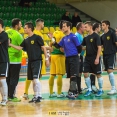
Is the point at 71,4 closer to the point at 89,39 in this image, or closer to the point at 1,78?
the point at 89,39

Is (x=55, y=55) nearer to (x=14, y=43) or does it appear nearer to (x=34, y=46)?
(x=34, y=46)

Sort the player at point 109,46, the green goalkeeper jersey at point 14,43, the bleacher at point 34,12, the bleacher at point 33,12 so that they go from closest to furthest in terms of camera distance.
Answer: the green goalkeeper jersey at point 14,43 < the player at point 109,46 < the bleacher at point 34,12 < the bleacher at point 33,12

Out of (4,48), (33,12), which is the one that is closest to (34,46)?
(4,48)

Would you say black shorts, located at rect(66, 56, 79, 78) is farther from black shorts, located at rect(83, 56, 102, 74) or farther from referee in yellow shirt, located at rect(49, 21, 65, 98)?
black shorts, located at rect(83, 56, 102, 74)

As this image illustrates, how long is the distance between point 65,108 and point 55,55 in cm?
157

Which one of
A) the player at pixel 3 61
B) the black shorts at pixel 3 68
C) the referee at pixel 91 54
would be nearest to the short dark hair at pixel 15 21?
the player at pixel 3 61

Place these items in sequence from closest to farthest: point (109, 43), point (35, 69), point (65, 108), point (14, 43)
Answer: point (65, 108)
point (35, 69)
point (14, 43)
point (109, 43)

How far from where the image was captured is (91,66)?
746 cm

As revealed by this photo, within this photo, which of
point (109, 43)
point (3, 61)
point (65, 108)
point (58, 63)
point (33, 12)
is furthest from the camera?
point (33, 12)

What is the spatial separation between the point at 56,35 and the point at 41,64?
853mm

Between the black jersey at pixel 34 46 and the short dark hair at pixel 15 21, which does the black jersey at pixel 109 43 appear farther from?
the short dark hair at pixel 15 21

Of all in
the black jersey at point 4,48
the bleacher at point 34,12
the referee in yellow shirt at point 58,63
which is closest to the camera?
the black jersey at point 4,48

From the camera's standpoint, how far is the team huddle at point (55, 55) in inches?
264

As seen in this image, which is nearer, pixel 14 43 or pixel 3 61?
pixel 3 61
